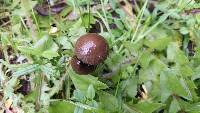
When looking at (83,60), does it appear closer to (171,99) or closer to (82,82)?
(82,82)

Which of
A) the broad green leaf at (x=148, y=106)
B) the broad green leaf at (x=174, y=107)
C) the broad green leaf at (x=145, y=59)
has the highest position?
the broad green leaf at (x=145, y=59)

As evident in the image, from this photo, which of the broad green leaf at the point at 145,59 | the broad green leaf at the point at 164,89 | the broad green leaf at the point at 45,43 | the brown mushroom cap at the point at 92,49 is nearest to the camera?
the brown mushroom cap at the point at 92,49

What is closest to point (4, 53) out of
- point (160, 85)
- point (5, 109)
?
point (5, 109)

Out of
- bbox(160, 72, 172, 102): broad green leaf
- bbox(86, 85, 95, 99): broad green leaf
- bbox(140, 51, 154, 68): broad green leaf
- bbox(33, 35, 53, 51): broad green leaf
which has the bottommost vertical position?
bbox(160, 72, 172, 102): broad green leaf

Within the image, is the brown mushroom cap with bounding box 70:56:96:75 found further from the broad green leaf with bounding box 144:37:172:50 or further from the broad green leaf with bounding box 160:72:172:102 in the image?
the broad green leaf with bounding box 144:37:172:50

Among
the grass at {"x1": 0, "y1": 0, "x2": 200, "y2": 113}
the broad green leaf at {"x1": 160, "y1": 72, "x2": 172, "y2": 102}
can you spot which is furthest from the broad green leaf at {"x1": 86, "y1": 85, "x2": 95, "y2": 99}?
the broad green leaf at {"x1": 160, "y1": 72, "x2": 172, "y2": 102}

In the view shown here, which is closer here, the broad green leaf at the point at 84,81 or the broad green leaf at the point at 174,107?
the broad green leaf at the point at 84,81

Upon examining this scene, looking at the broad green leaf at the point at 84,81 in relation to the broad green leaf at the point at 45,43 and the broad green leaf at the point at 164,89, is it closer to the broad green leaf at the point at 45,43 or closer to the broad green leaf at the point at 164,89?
the broad green leaf at the point at 45,43

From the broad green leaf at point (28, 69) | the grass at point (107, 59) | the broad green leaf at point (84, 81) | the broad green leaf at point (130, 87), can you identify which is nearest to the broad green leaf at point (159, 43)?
the grass at point (107, 59)
